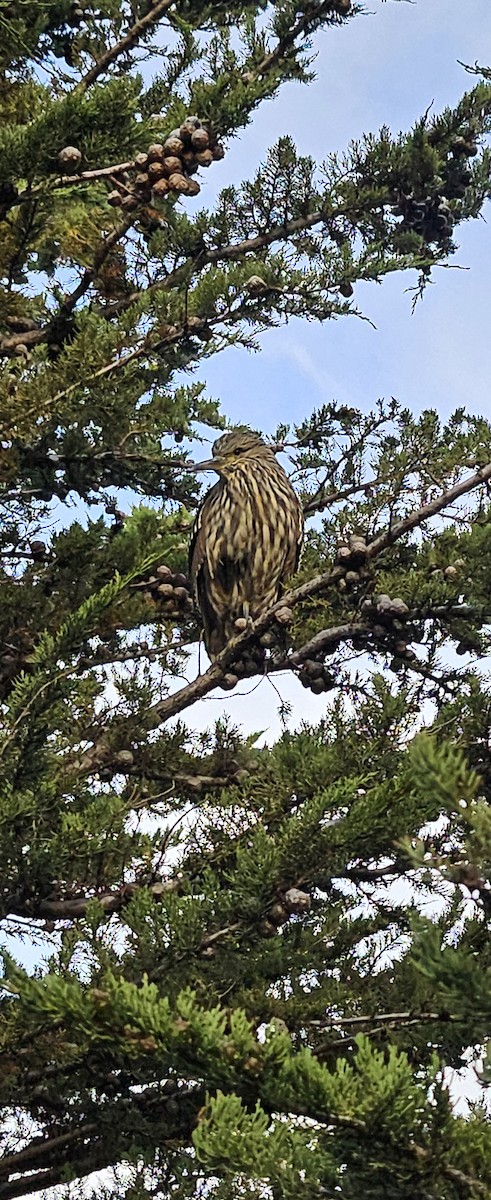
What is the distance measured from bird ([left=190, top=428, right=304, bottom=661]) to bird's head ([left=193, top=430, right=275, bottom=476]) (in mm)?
43

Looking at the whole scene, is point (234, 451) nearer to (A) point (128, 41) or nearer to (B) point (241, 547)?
(B) point (241, 547)

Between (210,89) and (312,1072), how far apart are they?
3.22 m

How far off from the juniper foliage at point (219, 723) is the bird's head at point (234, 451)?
0.20 m

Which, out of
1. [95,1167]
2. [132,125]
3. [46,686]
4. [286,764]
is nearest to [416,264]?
[132,125]

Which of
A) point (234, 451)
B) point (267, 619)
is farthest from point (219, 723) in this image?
point (234, 451)

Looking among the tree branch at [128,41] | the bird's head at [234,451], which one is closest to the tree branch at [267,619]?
the bird's head at [234,451]

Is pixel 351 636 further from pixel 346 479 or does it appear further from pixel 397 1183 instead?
pixel 397 1183

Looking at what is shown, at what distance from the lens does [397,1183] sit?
203 cm

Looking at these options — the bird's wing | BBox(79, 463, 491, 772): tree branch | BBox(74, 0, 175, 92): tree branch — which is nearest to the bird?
the bird's wing

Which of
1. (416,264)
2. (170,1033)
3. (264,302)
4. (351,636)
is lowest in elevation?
(170,1033)

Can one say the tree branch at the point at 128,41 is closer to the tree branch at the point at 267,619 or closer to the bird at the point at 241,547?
the bird at the point at 241,547

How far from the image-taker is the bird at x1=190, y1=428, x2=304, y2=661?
16.9ft

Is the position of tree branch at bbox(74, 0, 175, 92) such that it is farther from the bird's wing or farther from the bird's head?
the bird's wing

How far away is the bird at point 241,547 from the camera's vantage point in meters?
5.15
